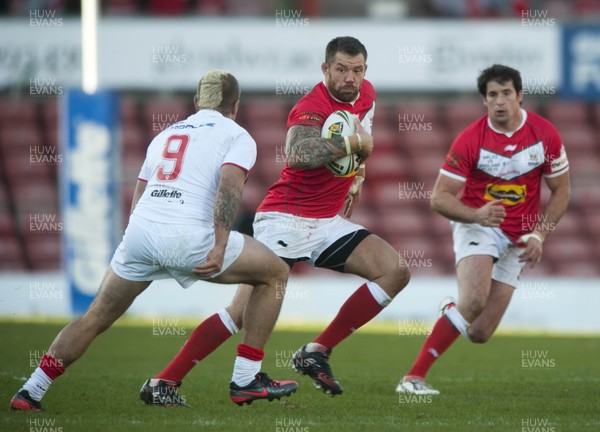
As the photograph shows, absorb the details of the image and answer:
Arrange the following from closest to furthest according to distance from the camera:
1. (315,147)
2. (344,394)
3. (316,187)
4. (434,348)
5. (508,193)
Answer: (315,147) → (316,187) → (344,394) → (434,348) → (508,193)

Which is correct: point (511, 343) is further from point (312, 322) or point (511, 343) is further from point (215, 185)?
point (215, 185)

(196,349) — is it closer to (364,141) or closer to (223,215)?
(223,215)

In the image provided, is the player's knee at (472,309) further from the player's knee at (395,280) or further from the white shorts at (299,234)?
the white shorts at (299,234)

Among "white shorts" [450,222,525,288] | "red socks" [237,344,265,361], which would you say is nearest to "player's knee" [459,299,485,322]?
"white shorts" [450,222,525,288]

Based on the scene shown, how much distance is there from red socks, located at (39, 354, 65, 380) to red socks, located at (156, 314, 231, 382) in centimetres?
82

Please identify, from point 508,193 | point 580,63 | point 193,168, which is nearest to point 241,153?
point 193,168

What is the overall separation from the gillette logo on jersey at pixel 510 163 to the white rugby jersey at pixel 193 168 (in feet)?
7.41

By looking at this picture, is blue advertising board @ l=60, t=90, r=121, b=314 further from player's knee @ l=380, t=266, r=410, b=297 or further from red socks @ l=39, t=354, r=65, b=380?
red socks @ l=39, t=354, r=65, b=380

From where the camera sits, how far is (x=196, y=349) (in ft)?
23.8

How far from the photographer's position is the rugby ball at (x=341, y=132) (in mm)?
7367

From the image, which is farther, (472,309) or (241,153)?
(472,309)

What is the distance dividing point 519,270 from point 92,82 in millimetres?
9320

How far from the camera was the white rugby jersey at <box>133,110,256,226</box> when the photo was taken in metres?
6.60

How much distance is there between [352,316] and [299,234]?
2.48 ft
